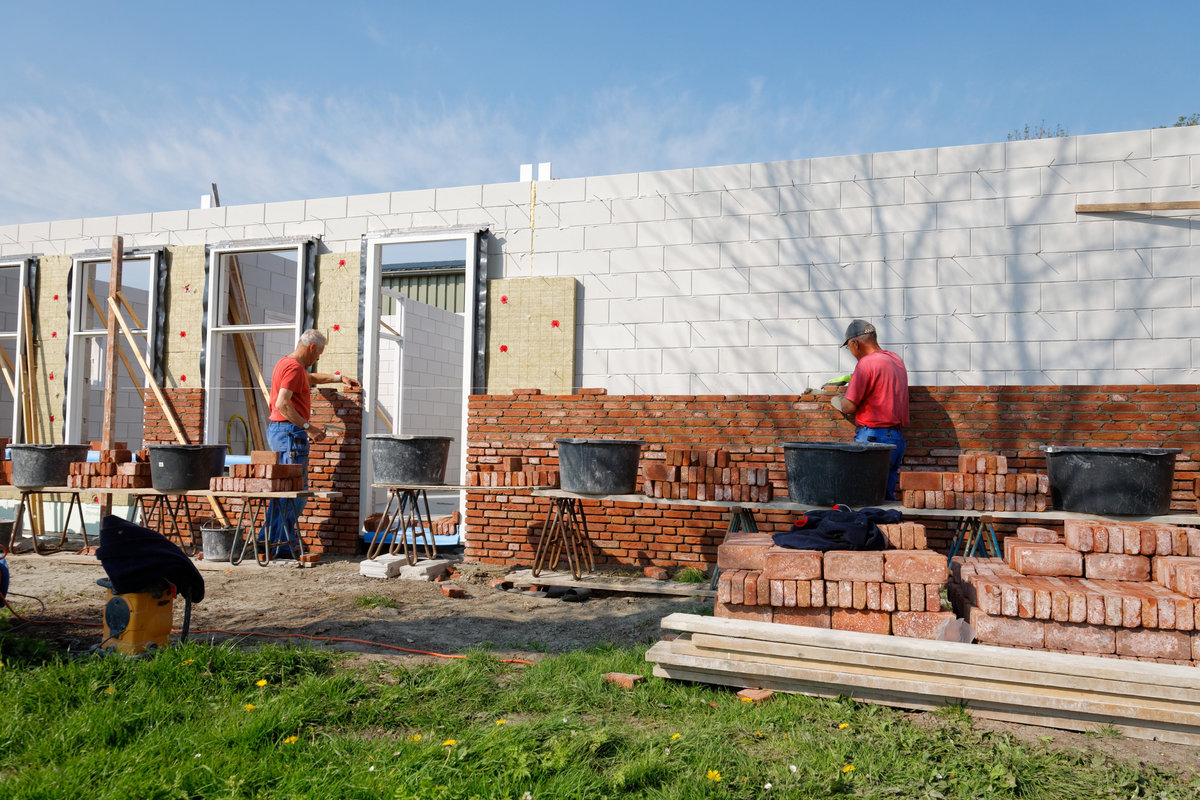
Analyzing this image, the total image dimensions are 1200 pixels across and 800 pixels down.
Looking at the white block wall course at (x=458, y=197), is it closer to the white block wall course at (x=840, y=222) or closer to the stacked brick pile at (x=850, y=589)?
the white block wall course at (x=840, y=222)

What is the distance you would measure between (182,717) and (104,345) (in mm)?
11359

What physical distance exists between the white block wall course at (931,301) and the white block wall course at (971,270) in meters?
0.08

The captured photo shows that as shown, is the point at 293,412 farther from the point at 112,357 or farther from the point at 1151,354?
the point at 1151,354

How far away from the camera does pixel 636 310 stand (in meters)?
7.79

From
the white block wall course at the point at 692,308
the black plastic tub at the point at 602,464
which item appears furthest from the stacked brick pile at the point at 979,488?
the white block wall course at the point at 692,308

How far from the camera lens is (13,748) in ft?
9.95

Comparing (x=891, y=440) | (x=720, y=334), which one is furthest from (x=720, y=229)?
(x=891, y=440)

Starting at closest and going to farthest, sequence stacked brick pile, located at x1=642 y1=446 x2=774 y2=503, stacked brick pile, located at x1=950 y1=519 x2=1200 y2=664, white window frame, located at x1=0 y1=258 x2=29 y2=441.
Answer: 1. stacked brick pile, located at x1=950 y1=519 x2=1200 y2=664
2. stacked brick pile, located at x1=642 y1=446 x2=774 y2=503
3. white window frame, located at x1=0 y1=258 x2=29 y2=441

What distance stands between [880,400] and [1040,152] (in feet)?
8.90

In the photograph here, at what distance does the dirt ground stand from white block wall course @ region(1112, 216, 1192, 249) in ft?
15.1

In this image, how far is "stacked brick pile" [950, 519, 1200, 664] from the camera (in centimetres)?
372

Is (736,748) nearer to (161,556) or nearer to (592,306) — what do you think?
(161,556)

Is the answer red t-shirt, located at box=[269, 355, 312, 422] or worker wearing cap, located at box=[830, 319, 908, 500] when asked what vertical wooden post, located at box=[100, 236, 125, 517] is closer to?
red t-shirt, located at box=[269, 355, 312, 422]

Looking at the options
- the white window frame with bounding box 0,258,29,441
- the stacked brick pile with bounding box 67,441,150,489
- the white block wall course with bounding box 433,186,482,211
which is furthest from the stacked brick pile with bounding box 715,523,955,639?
the white window frame with bounding box 0,258,29,441
